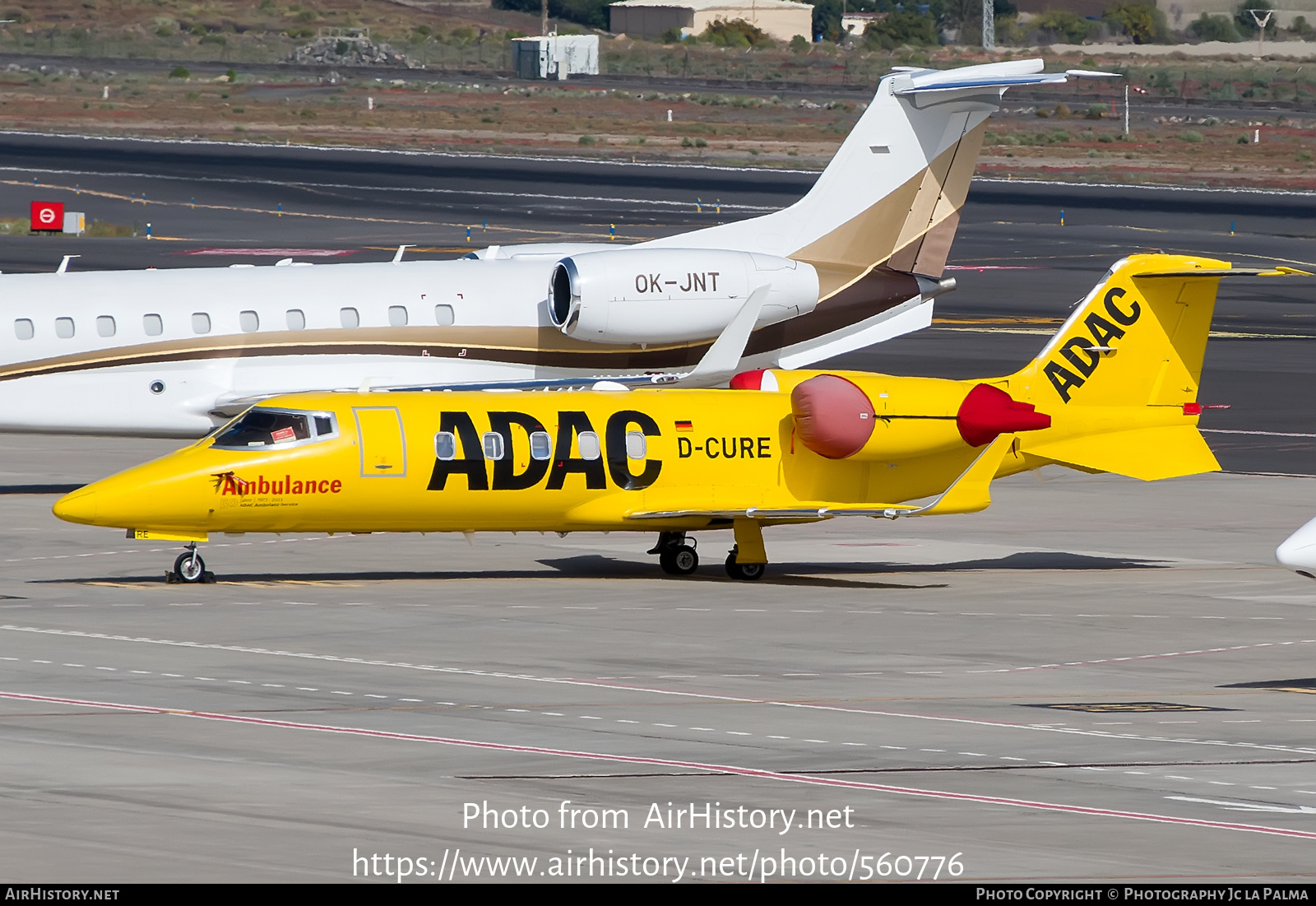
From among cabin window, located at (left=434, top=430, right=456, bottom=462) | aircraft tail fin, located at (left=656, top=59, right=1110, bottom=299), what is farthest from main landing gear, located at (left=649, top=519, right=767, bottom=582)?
aircraft tail fin, located at (left=656, top=59, right=1110, bottom=299)

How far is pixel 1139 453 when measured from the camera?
112ft

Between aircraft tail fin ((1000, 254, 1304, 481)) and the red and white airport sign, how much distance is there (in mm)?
58498

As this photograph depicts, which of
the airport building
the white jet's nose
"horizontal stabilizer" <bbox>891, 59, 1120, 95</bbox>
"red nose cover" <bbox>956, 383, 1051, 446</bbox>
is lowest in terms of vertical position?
"red nose cover" <bbox>956, 383, 1051, 446</bbox>

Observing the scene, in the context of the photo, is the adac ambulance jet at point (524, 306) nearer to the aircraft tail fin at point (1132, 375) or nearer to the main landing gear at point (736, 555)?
the aircraft tail fin at point (1132, 375)

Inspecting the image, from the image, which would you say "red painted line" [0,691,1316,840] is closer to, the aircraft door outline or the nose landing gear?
the aircraft door outline

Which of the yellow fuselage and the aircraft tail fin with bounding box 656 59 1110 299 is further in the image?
the aircraft tail fin with bounding box 656 59 1110 299

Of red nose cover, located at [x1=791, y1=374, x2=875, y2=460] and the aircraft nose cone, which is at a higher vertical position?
red nose cover, located at [x1=791, y1=374, x2=875, y2=460]

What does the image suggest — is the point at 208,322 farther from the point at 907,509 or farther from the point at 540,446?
the point at 907,509

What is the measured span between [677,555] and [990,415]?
4.95 metres

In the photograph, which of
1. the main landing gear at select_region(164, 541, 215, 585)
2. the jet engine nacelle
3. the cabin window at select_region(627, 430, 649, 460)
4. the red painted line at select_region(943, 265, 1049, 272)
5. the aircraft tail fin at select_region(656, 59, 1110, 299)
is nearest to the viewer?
the main landing gear at select_region(164, 541, 215, 585)

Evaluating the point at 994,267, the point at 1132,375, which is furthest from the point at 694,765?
the point at 994,267

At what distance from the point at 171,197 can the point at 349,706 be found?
273 ft

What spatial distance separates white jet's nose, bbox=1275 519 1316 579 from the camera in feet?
68.7
